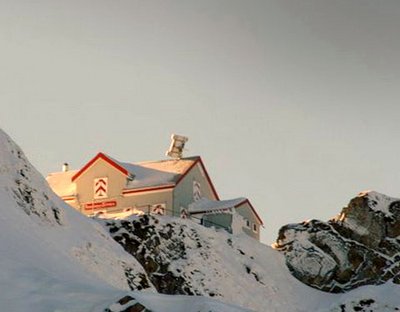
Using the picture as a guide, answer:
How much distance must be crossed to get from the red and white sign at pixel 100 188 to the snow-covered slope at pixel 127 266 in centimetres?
1070

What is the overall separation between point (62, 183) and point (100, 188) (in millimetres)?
4954

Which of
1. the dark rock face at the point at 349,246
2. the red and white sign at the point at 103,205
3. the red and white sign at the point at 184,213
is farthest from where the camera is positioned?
the red and white sign at the point at 103,205

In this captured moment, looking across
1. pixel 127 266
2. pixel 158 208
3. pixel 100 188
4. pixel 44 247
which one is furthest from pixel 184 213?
pixel 44 247

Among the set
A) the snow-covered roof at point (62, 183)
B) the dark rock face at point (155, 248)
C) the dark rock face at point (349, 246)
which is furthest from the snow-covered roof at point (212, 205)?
the dark rock face at point (155, 248)

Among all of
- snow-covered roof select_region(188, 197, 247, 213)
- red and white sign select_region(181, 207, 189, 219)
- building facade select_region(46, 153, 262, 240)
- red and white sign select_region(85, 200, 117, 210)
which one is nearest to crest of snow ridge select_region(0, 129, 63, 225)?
building facade select_region(46, 153, 262, 240)

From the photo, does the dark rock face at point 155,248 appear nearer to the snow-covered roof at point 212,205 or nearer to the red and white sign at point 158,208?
the red and white sign at point 158,208

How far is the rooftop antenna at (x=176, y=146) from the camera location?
67625 mm

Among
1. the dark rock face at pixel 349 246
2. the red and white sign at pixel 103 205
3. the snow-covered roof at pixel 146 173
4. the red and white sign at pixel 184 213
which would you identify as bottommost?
the dark rock face at pixel 349 246

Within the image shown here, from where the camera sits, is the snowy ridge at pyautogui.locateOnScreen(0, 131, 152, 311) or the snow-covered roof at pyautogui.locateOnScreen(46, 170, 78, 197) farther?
the snow-covered roof at pyautogui.locateOnScreen(46, 170, 78, 197)

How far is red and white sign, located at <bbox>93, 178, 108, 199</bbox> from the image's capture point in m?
62.1

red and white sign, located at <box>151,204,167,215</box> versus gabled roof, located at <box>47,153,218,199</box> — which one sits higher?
gabled roof, located at <box>47,153,218,199</box>

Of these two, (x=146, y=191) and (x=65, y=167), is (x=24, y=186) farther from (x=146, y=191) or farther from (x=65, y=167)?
(x=65, y=167)

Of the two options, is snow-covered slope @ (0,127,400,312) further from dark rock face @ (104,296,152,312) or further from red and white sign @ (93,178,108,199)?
red and white sign @ (93,178,108,199)

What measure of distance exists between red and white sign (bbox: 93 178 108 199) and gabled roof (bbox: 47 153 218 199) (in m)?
1.39
